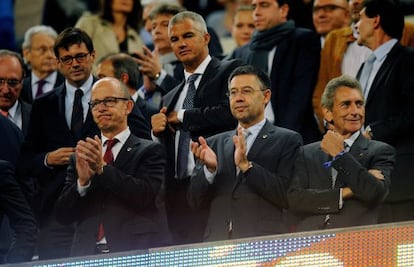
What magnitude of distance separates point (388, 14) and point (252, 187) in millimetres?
1331

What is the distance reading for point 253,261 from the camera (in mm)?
5824

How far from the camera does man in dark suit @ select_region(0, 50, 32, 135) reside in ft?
24.4

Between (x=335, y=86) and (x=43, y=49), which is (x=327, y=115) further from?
(x=43, y=49)

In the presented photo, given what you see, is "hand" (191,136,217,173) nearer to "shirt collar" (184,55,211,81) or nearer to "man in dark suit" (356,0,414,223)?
"shirt collar" (184,55,211,81)

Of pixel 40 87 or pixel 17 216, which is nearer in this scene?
pixel 17 216

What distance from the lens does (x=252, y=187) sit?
21.2 ft

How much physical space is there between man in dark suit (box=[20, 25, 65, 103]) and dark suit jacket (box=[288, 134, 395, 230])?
190 centimetres

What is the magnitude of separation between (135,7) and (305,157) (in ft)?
8.25

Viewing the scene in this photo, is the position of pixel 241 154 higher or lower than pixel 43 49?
lower

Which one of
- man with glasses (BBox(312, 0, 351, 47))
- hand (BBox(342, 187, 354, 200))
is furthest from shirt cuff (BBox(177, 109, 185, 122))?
man with glasses (BBox(312, 0, 351, 47))

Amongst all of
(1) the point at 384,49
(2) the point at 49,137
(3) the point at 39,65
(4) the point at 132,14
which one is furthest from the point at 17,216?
(4) the point at 132,14

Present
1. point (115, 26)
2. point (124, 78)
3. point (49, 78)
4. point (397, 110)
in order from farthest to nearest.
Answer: point (115, 26)
point (49, 78)
point (124, 78)
point (397, 110)

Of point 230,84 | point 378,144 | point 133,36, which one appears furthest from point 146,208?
point 133,36

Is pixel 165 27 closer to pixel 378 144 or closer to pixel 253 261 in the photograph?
pixel 378 144
